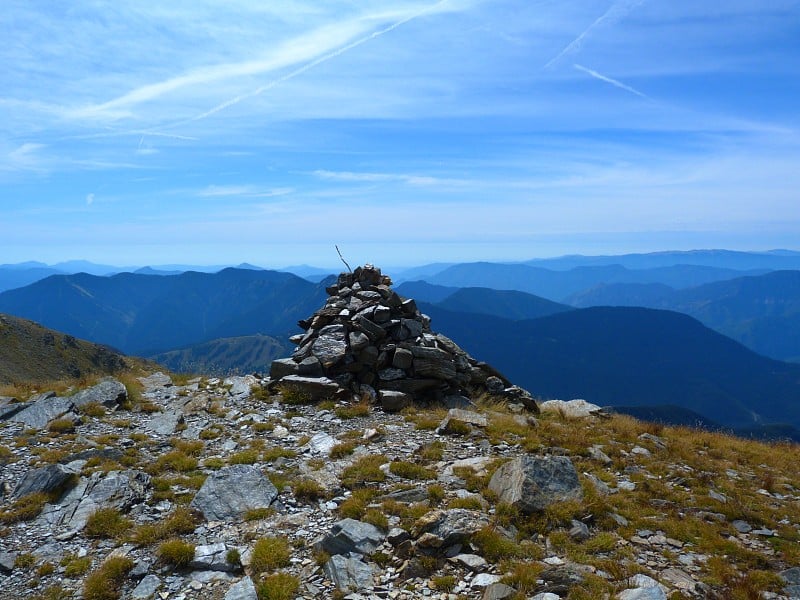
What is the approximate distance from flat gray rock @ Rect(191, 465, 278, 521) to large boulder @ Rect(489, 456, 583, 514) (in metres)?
5.93

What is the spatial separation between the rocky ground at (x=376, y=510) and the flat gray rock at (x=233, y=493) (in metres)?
0.05

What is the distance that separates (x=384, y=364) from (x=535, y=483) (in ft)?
39.1

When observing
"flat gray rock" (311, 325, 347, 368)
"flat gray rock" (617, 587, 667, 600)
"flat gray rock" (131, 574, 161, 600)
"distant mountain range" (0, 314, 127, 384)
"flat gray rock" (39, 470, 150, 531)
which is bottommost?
"distant mountain range" (0, 314, 127, 384)

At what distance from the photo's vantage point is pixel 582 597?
8.05 metres

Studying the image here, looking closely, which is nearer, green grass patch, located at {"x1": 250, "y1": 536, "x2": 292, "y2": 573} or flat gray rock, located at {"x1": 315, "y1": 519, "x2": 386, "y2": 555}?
green grass patch, located at {"x1": 250, "y1": 536, "x2": 292, "y2": 573}

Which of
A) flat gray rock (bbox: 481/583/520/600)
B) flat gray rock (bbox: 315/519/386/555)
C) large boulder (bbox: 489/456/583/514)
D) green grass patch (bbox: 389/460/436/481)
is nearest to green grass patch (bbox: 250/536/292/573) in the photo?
flat gray rock (bbox: 315/519/386/555)

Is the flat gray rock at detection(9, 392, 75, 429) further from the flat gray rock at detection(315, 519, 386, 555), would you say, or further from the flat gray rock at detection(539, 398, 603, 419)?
the flat gray rock at detection(539, 398, 603, 419)

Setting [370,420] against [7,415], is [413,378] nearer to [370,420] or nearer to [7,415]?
[370,420]

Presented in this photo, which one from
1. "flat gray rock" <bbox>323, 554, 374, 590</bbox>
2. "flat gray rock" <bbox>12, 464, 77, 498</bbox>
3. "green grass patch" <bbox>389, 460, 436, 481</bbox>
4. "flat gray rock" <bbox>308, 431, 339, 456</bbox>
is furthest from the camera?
"flat gray rock" <bbox>308, 431, 339, 456</bbox>

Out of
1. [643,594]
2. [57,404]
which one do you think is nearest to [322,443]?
[643,594]

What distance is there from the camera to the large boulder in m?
11.1

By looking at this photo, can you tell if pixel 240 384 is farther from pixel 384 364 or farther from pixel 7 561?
pixel 7 561

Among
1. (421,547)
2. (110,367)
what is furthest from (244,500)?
(110,367)

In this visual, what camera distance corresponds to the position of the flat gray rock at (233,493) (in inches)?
451
